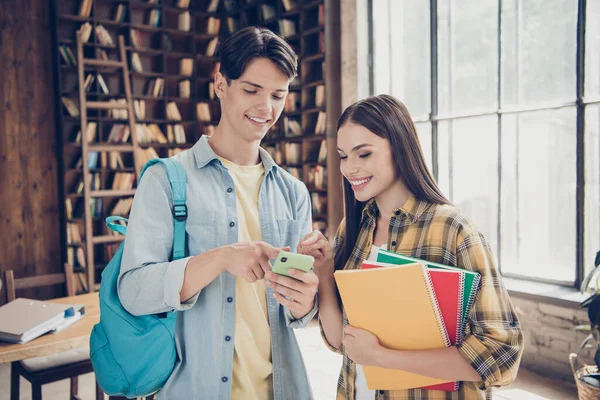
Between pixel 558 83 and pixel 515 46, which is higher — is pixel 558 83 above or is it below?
below

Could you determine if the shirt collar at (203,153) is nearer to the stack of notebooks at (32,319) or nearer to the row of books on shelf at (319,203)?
the stack of notebooks at (32,319)

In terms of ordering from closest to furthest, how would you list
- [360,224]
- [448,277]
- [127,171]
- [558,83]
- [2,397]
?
[448,277], [360,224], [2,397], [558,83], [127,171]

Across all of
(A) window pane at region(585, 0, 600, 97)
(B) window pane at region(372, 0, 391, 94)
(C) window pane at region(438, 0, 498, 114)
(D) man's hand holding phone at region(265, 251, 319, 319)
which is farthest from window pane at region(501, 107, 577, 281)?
(D) man's hand holding phone at region(265, 251, 319, 319)

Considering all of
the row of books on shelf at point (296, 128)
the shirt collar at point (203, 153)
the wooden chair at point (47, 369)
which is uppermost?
the row of books on shelf at point (296, 128)

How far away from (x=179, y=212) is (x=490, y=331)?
0.80m

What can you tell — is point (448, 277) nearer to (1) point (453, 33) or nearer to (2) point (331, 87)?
(1) point (453, 33)

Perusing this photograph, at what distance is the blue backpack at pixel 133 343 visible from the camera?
1.17m

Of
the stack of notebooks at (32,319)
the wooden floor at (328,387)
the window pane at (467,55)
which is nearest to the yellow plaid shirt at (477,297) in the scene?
the stack of notebooks at (32,319)

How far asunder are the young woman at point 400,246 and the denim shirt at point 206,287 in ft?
0.42

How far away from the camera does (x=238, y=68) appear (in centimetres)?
131

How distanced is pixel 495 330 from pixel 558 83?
3.42 metres

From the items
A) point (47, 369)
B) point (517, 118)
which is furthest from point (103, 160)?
point (517, 118)

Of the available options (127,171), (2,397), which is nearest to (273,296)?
(2,397)

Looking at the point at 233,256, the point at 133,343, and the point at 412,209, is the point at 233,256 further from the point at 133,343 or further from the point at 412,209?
the point at 412,209
